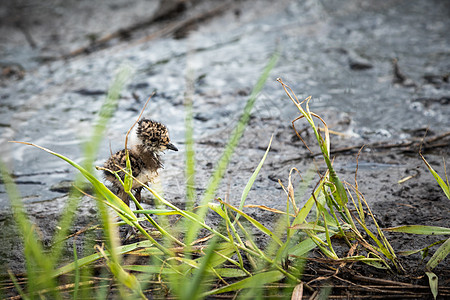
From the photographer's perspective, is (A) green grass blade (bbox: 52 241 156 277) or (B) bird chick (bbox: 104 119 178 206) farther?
(B) bird chick (bbox: 104 119 178 206)

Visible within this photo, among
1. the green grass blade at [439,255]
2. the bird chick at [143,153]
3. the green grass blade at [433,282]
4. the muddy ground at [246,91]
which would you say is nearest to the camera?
the green grass blade at [433,282]

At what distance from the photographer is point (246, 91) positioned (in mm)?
5492

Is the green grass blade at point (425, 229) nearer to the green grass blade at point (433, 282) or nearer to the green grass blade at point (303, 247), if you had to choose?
the green grass blade at point (433, 282)

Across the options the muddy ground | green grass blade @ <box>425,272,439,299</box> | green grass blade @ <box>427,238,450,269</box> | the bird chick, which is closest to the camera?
green grass blade @ <box>425,272,439,299</box>

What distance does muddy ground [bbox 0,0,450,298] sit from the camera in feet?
11.6

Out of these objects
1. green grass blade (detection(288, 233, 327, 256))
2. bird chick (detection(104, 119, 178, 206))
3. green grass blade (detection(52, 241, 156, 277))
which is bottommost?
green grass blade (detection(288, 233, 327, 256))

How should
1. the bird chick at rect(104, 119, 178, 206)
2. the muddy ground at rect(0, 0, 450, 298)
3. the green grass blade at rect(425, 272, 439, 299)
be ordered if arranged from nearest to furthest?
1. the green grass blade at rect(425, 272, 439, 299)
2. the bird chick at rect(104, 119, 178, 206)
3. the muddy ground at rect(0, 0, 450, 298)

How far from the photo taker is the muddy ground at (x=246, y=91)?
11.6ft

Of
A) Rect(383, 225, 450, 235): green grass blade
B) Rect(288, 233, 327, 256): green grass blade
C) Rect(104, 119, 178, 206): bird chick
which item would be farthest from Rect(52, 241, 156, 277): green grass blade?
Rect(383, 225, 450, 235): green grass blade

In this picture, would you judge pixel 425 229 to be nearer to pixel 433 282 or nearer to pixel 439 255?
pixel 439 255

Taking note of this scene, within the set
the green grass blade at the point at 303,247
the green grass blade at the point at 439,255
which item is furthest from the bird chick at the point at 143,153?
the green grass blade at the point at 439,255

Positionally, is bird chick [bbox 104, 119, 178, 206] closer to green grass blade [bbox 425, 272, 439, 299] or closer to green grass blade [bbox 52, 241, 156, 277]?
green grass blade [bbox 52, 241, 156, 277]

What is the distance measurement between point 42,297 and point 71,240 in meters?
0.72

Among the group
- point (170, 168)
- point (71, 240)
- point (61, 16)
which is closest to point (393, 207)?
point (170, 168)
